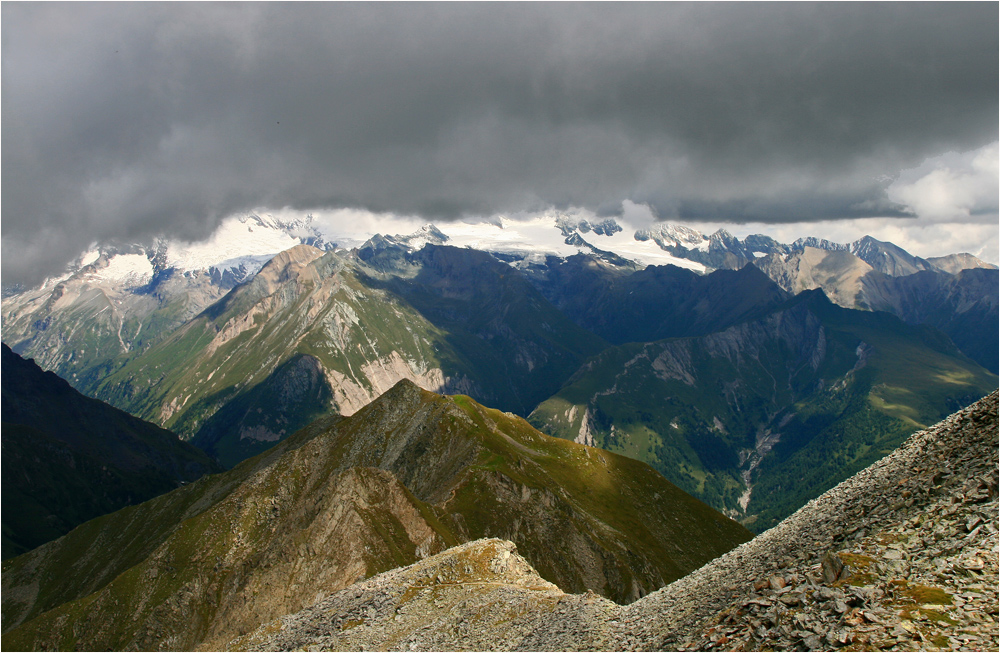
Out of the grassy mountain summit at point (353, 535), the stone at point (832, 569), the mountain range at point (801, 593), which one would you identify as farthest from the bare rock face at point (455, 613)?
the grassy mountain summit at point (353, 535)

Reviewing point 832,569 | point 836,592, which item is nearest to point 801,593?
point 836,592

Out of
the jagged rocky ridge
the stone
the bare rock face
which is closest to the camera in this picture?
the jagged rocky ridge

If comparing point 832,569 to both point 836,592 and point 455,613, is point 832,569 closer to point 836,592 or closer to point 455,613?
point 836,592

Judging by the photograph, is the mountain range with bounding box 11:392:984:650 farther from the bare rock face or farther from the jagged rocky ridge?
the bare rock face

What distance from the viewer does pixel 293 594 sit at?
10231cm

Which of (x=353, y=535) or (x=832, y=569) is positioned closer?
(x=832, y=569)

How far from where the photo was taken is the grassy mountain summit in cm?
10719

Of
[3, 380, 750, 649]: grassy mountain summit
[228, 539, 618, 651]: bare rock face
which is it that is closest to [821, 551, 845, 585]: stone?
[228, 539, 618, 651]: bare rock face

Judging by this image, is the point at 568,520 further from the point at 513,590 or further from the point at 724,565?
the point at 724,565

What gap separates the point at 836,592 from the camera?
25578mm

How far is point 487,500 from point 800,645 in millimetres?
120021

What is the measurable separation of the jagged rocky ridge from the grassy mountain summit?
4732 cm

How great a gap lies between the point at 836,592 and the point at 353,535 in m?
92.9

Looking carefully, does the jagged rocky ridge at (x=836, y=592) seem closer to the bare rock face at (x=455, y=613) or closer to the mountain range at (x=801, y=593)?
the mountain range at (x=801, y=593)
